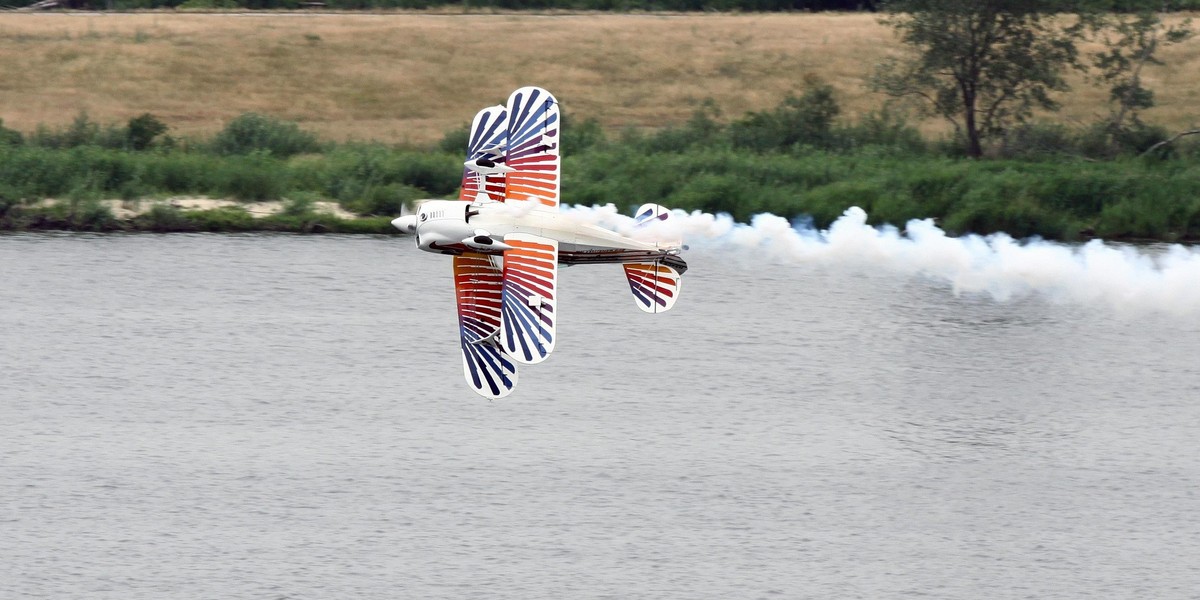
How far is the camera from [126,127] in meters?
43.0

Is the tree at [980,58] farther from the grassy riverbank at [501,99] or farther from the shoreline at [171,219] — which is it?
the shoreline at [171,219]

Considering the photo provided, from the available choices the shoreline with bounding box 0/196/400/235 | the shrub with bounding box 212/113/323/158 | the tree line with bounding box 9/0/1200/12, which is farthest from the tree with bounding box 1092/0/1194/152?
the shrub with bounding box 212/113/323/158

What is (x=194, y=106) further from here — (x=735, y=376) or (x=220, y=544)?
(x=220, y=544)

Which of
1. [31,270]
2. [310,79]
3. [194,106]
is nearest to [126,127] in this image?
[194,106]

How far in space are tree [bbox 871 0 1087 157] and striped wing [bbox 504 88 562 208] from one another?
2685 cm

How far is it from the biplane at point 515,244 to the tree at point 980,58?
87.5ft

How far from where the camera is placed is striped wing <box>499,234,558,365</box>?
15.9m

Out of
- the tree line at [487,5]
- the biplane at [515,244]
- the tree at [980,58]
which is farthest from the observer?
the tree line at [487,5]

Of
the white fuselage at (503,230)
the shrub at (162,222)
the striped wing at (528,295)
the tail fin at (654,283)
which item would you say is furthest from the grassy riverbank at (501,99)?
the striped wing at (528,295)

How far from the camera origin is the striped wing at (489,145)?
56.1 ft

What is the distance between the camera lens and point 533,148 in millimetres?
17094

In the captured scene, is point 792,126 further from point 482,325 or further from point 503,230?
point 503,230

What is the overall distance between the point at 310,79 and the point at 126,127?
7109 millimetres

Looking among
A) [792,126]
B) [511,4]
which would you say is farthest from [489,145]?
[511,4]
